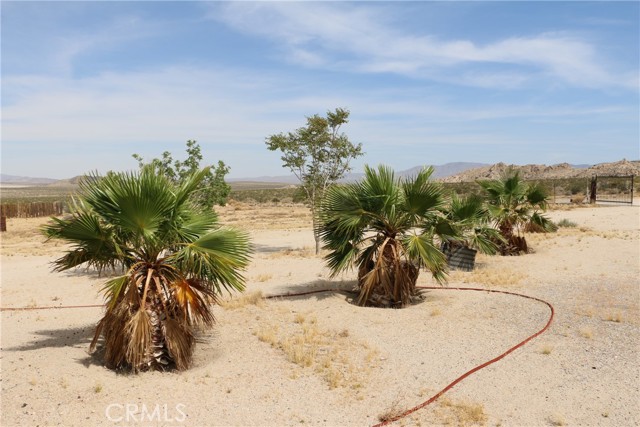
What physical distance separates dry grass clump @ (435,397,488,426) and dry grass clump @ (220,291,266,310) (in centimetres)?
552

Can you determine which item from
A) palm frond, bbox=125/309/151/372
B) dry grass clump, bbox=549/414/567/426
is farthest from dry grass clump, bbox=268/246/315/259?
dry grass clump, bbox=549/414/567/426

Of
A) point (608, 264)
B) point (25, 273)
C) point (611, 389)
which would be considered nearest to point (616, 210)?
point (608, 264)

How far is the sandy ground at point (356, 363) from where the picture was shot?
19.0ft

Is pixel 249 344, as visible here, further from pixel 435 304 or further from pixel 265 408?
pixel 435 304

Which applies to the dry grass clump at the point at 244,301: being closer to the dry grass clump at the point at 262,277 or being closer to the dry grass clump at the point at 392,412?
the dry grass clump at the point at 262,277

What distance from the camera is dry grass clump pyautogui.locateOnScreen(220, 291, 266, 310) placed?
10.7 m

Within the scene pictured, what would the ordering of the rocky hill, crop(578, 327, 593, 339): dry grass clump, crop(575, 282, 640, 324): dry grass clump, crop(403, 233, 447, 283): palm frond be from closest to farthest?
crop(578, 327, 593, 339): dry grass clump < crop(575, 282, 640, 324): dry grass clump < crop(403, 233, 447, 283): palm frond < the rocky hill

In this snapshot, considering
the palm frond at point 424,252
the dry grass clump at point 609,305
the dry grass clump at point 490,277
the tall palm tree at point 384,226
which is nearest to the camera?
the dry grass clump at point 609,305

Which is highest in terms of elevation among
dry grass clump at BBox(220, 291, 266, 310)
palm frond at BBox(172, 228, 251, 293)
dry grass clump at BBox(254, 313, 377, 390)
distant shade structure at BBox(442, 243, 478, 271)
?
palm frond at BBox(172, 228, 251, 293)

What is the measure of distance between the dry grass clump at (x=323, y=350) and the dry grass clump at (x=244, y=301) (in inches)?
55.2

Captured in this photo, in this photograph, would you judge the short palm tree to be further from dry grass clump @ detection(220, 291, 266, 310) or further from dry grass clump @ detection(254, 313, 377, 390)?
dry grass clump @ detection(220, 291, 266, 310)

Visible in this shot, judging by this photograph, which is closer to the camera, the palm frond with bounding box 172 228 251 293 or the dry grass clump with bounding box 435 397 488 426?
the dry grass clump with bounding box 435 397 488 426

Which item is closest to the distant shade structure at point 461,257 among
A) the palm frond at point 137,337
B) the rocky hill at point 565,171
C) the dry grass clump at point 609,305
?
the dry grass clump at point 609,305

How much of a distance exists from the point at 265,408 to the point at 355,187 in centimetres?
571
